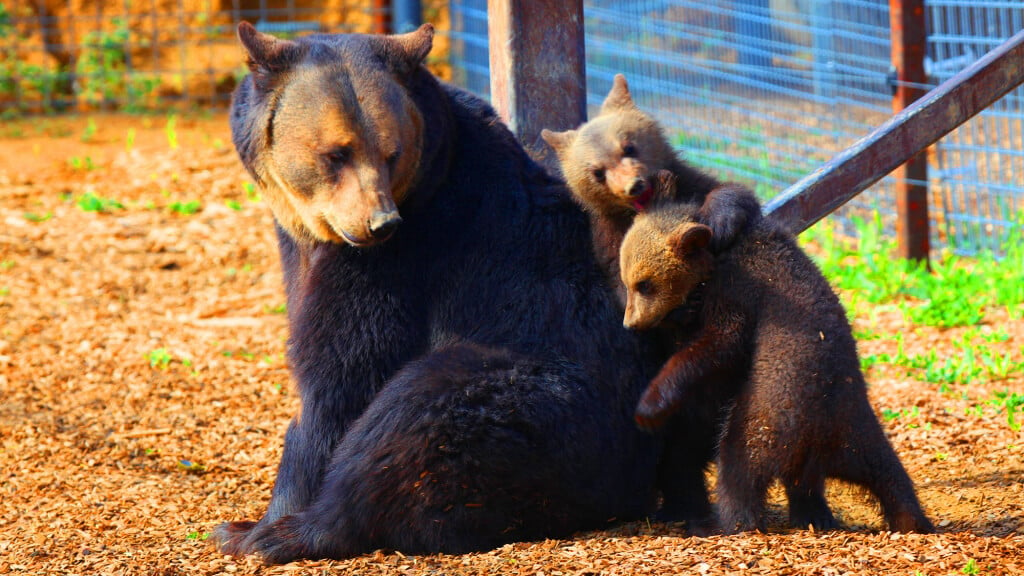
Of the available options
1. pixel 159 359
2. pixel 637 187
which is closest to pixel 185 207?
pixel 159 359

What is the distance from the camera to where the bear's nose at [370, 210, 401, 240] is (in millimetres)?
3820

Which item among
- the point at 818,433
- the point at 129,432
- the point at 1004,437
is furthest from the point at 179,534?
the point at 1004,437

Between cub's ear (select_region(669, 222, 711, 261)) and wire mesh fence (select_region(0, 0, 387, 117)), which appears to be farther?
wire mesh fence (select_region(0, 0, 387, 117))

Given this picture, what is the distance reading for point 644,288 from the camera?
152 inches

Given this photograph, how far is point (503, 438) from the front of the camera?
3.86m

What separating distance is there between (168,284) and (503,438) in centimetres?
519

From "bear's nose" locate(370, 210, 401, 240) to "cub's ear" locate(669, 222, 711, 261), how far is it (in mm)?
905

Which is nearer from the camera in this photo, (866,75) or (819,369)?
(819,369)

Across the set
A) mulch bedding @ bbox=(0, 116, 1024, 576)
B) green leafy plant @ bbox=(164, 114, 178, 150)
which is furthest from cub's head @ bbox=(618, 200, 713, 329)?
green leafy plant @ bbox=(164, 114, 178, 150)

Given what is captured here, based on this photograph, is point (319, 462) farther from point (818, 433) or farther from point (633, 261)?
point (818, 433)

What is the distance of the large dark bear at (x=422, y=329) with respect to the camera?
152 inches

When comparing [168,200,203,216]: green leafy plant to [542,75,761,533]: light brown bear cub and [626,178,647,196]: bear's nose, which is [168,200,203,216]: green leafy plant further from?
[626,178,647,196]: bear's nose

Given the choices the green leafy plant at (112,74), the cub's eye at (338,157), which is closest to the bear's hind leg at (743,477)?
the cub's eye at (338,157)

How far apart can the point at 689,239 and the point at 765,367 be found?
471 millimetres
